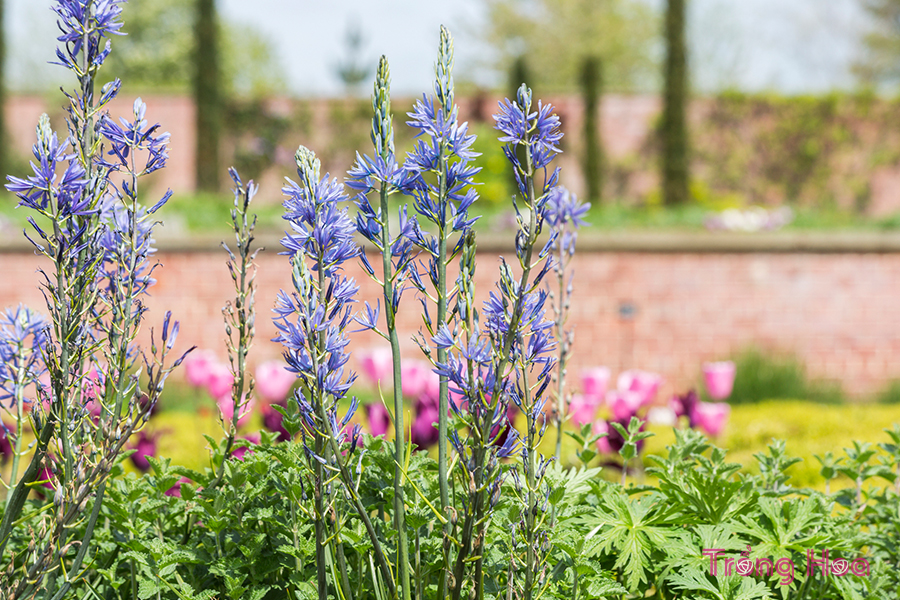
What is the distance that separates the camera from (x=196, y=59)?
570 inches

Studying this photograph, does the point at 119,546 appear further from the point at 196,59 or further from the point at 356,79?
the point at 356,79

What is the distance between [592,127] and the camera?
627 inches

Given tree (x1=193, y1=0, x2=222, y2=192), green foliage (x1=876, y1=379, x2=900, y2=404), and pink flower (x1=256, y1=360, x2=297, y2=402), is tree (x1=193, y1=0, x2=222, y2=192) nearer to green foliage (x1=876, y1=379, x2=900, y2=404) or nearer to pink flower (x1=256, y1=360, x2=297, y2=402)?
pink flower (x1=256, y1=360, x2=297, y2=402)

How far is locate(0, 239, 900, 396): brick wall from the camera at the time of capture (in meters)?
8.48

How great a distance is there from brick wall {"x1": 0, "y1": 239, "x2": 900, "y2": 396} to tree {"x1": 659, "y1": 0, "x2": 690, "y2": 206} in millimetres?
4799

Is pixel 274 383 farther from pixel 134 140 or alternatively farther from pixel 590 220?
pixel 590 220

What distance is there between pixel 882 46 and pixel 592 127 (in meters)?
22.9

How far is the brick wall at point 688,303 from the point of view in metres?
8.48

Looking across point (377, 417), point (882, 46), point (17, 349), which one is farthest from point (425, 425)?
point (882, 46)

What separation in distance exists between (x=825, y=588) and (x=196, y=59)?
15.0m

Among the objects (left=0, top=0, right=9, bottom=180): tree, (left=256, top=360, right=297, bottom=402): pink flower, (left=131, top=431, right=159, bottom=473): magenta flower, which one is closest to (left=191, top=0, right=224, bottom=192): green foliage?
(left=0, top=0, right=9, bottom=180): tree

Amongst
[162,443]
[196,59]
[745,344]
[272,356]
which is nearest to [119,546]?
[162,443]

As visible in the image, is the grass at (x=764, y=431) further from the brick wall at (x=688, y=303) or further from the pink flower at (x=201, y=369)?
the brick wall at (x=688, y=303)

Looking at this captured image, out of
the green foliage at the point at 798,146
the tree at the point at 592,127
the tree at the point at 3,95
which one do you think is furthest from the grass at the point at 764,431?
the green foliage at the point at 798,146
